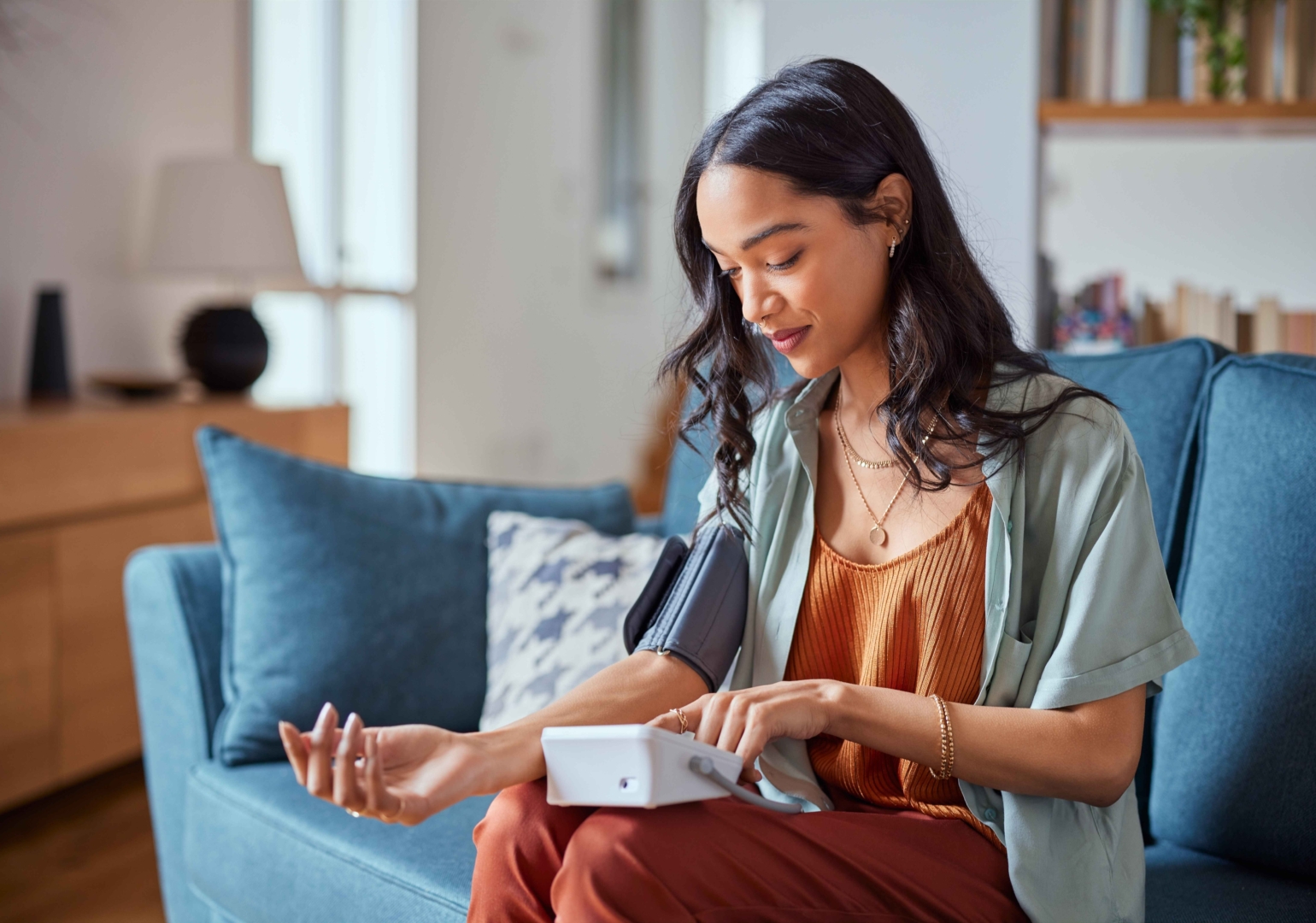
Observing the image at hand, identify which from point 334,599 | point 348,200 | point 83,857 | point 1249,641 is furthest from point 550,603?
point 348,200

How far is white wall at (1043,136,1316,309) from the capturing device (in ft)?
7.61

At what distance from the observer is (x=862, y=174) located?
110 cm

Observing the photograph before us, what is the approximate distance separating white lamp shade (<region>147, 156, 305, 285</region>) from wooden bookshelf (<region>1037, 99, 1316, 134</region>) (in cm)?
182

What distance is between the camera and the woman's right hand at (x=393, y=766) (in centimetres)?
94

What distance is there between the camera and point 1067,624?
41.0 inches

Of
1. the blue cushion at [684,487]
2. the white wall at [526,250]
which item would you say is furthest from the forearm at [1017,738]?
the white wall at [526,250]

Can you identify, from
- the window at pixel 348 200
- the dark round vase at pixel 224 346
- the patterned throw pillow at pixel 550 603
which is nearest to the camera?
the patterned throw pillow at pixel 550 603

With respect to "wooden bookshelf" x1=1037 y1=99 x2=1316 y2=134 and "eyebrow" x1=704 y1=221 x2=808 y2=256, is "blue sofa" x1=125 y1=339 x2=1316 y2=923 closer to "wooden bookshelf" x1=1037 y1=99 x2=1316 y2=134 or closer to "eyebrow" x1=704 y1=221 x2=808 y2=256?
"eyebrow" x1=704 y1=221 x2=808 y2=256

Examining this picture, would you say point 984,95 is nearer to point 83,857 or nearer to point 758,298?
point 758,298

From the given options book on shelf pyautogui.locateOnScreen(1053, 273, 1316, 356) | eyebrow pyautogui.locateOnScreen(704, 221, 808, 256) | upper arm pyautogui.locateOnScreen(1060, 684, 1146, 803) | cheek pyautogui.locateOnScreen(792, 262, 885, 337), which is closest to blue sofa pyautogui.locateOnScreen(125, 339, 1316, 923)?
upper arm pyautogui.locateOnScreen(1060, 684, 1146, 803)

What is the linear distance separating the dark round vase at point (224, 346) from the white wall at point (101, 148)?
0.28 metres

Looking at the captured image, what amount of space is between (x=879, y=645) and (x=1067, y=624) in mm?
180

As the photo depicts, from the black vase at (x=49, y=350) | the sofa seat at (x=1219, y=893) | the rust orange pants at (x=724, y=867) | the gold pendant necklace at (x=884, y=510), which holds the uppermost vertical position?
the black vase at (x=49, y=350)

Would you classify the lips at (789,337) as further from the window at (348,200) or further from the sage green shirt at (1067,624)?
the window at (348,200)
